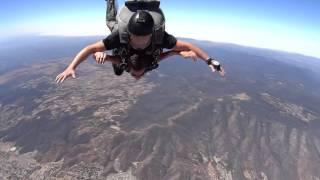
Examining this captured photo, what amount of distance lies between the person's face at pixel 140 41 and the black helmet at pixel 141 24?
0.10 meters

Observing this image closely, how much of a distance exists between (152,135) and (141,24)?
415 ft

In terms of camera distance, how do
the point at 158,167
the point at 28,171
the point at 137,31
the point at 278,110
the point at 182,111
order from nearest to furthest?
the point at 137,31 < the point at 28,171 < the point at 158,167 < the point at 182,111 < the point at 278,110

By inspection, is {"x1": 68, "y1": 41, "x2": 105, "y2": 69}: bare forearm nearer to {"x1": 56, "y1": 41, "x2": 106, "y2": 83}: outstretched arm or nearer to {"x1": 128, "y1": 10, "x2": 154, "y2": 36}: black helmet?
{"x1": 56, "y1": 41, "x2": 106, "y2": 83}: outstretched arm

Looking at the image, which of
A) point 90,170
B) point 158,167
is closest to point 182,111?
point 158,167

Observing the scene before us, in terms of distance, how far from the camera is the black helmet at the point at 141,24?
3.82 metres

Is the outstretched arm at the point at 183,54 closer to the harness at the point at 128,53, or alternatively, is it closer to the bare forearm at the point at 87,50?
the harness at the point at 128,53

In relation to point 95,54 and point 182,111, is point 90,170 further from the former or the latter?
point 95,54

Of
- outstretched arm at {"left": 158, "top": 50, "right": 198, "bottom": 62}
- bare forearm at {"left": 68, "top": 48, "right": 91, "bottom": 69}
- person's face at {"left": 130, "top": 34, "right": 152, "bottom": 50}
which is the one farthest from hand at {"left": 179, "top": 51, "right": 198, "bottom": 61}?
bare forearm at {"left": 68, "top": 48, "right": 91, "bottom": 69}

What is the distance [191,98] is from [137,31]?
177m

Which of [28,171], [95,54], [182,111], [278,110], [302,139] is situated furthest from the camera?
[278,110]

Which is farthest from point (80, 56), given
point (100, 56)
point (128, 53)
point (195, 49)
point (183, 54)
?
point (195, 49)

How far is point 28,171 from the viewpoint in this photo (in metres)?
100

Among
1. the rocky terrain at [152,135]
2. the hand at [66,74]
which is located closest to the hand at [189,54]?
the hand at [66,74]

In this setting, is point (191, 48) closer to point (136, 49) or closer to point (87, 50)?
point (136, 49)
